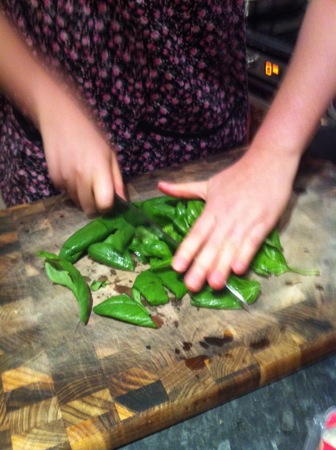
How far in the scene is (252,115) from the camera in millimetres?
2154

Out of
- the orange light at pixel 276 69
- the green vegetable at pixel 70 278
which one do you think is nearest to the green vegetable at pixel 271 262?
the green vegetable at pixel 70 278

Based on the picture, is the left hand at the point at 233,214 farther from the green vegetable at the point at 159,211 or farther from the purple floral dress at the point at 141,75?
the purple floral dress at the point at 141,75

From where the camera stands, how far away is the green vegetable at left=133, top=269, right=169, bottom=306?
1.14m

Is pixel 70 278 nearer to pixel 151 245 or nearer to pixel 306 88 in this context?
pixel 151 245

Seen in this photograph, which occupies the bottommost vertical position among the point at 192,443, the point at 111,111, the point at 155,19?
the point at 192,443

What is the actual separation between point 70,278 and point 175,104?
0.59 m

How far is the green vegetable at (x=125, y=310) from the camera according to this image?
1.08m

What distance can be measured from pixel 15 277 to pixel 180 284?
417 mm

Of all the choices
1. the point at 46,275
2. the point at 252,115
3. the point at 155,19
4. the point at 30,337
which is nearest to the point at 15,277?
the point at 46,275

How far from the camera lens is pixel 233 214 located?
1.23 metres

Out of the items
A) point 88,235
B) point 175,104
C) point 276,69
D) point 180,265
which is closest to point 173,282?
point 180,265

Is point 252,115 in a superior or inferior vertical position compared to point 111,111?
inferior

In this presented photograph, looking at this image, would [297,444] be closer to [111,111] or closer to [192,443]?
[192,443]

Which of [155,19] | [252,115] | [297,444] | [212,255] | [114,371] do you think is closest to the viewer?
[297,444]
